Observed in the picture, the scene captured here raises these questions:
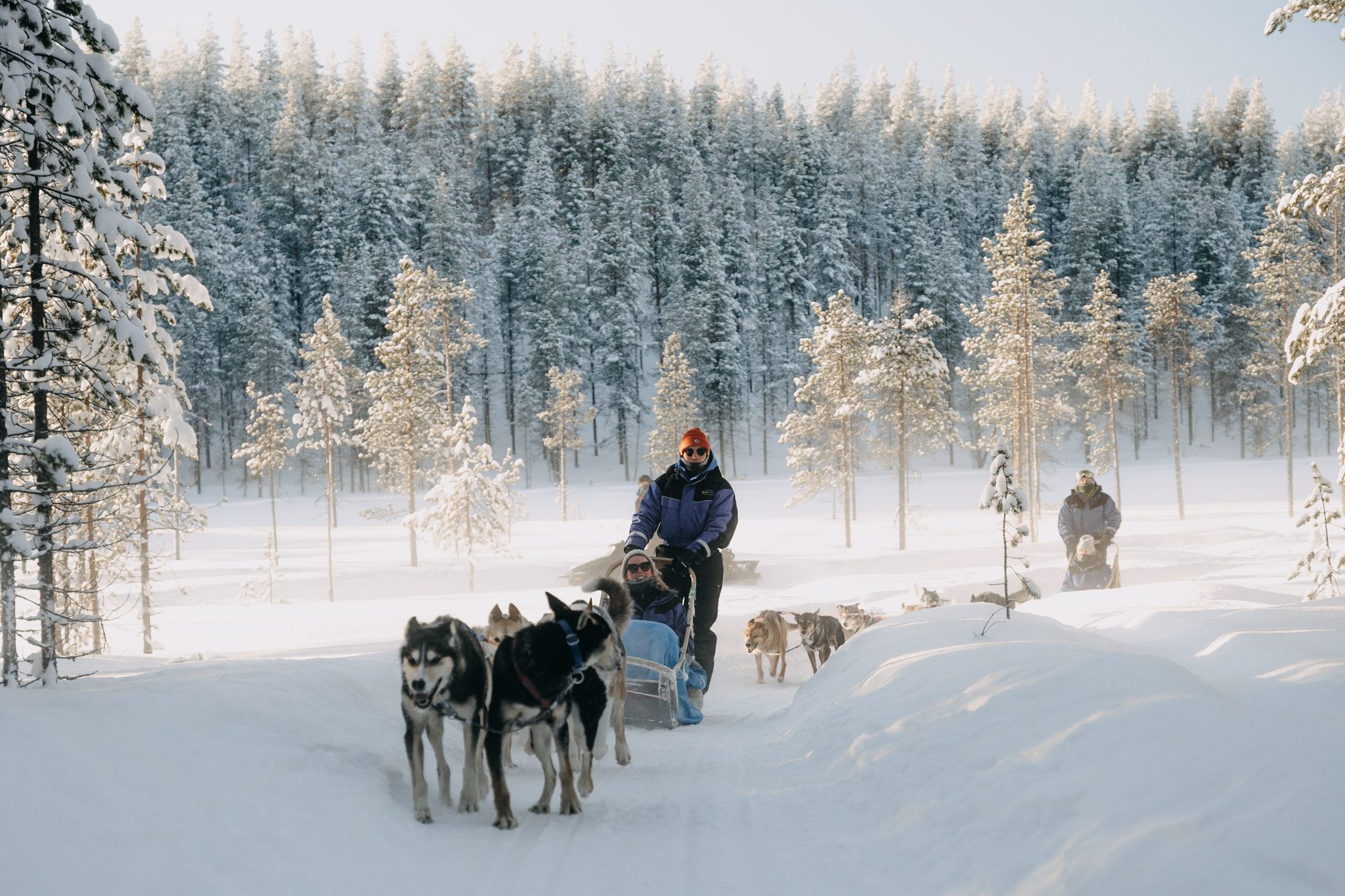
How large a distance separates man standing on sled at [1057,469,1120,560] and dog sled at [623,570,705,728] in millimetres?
9473

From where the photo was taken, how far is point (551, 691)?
14.4 feet

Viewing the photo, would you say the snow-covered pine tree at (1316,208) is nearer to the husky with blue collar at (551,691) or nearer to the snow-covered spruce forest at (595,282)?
the snow-covered spruce forest at (595,282)

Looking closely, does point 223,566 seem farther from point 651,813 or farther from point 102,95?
point 651,813

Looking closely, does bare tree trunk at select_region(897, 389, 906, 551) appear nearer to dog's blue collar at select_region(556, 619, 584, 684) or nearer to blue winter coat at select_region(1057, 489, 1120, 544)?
blue winter coat at select_region(1057, 489, 1120, 544)

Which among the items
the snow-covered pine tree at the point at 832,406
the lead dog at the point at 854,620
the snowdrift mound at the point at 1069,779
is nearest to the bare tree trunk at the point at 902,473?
the snow-covered pine tree at the point at 832,406

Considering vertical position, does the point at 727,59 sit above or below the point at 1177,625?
above

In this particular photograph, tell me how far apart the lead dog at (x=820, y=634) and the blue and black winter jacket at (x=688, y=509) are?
13.0ft

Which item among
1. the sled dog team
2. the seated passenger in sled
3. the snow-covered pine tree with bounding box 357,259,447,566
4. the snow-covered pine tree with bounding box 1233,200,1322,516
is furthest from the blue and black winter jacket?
the snow-covered pine tree with bounding box 1233,200,1322,516

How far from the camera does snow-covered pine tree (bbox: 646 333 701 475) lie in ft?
159

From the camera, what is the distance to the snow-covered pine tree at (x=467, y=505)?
2667 cm

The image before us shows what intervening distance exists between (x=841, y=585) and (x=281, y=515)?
1454 inches

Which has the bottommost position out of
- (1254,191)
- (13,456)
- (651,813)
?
(651,813)

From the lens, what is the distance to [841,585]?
20.7m

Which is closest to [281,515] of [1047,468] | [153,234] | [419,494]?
[419,494]
